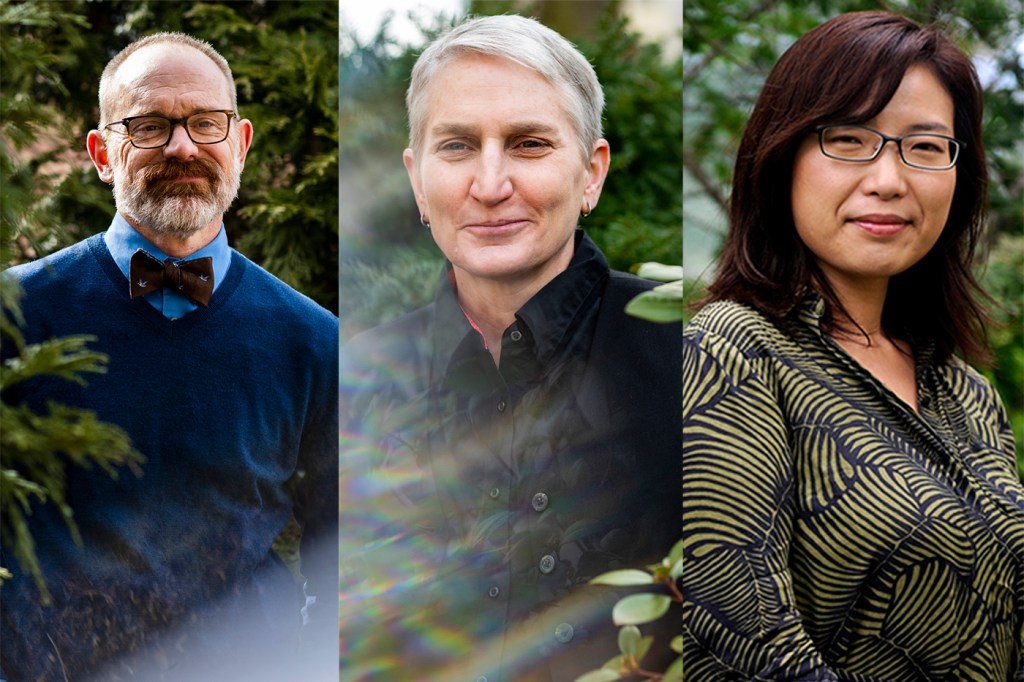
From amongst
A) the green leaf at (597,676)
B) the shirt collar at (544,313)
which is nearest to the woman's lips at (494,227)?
the shirt collar at (544,313)

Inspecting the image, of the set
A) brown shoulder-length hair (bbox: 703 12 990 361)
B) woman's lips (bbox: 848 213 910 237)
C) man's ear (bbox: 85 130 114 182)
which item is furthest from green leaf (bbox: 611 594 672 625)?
man's ear (bbox: 85 130 114 182)

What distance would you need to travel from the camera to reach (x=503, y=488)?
2109 millimetres

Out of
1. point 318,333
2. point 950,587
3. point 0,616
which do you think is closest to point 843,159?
point 950,587

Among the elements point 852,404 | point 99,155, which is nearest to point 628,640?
point 852,404

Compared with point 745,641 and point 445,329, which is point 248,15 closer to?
point 445,329

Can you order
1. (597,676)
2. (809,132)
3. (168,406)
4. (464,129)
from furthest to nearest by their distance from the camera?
(809,132)
(597,676)
(464,129)
(168,406)

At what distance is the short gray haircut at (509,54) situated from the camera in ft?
6.66

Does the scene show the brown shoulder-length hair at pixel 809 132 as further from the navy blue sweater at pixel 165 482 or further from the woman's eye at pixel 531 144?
the navy blue sweater at pixel 165 482

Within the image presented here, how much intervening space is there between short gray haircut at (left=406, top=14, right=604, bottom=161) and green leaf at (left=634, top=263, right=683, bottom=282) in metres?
0.29

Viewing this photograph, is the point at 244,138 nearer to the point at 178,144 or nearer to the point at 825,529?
the point at 178,144

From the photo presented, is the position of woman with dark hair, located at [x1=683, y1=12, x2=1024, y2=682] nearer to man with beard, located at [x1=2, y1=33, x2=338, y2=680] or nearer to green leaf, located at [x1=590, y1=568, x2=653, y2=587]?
green leaf, located at [x1=590, y1=568, x2=653, y2=587]

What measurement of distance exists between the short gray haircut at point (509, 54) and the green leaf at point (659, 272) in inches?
11.2

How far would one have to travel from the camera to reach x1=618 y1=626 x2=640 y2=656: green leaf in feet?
7.05

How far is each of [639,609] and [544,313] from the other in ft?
1.90
